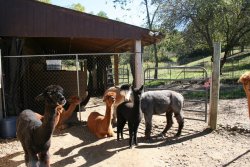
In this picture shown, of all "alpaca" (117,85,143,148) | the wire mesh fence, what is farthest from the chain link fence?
"alpaca" (117,85,143,148)

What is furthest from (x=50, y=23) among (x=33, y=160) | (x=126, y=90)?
(x=33, y=160)

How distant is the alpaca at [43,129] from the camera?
3998 millimetres

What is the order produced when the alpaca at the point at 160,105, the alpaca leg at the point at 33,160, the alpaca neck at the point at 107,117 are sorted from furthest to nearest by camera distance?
the alpaca at the point at 160,105
the alpaca neck at the point at 107,117
the alpaca leg at the point at 33,160

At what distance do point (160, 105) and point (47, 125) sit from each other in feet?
11.3

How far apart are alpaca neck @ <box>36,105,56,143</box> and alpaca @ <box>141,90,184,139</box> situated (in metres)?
3.03

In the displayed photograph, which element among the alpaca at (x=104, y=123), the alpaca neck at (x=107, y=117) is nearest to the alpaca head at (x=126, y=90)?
the alpaca at (x=104, y=123)

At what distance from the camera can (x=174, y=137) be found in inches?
287

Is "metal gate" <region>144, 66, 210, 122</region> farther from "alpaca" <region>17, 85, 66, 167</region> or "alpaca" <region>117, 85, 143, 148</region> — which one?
"alpaca" <region>17, 85, 66, 167</region>

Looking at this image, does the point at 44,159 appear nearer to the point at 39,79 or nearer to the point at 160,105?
the point at 160,105

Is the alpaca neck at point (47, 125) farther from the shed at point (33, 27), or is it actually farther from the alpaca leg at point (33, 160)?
the shed at point (33, 27)

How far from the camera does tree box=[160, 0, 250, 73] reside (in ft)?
62.6

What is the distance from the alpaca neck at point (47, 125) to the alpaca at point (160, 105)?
3.03 meters

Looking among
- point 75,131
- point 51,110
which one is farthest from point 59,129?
point 51,110

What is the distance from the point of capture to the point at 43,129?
14.0ft
